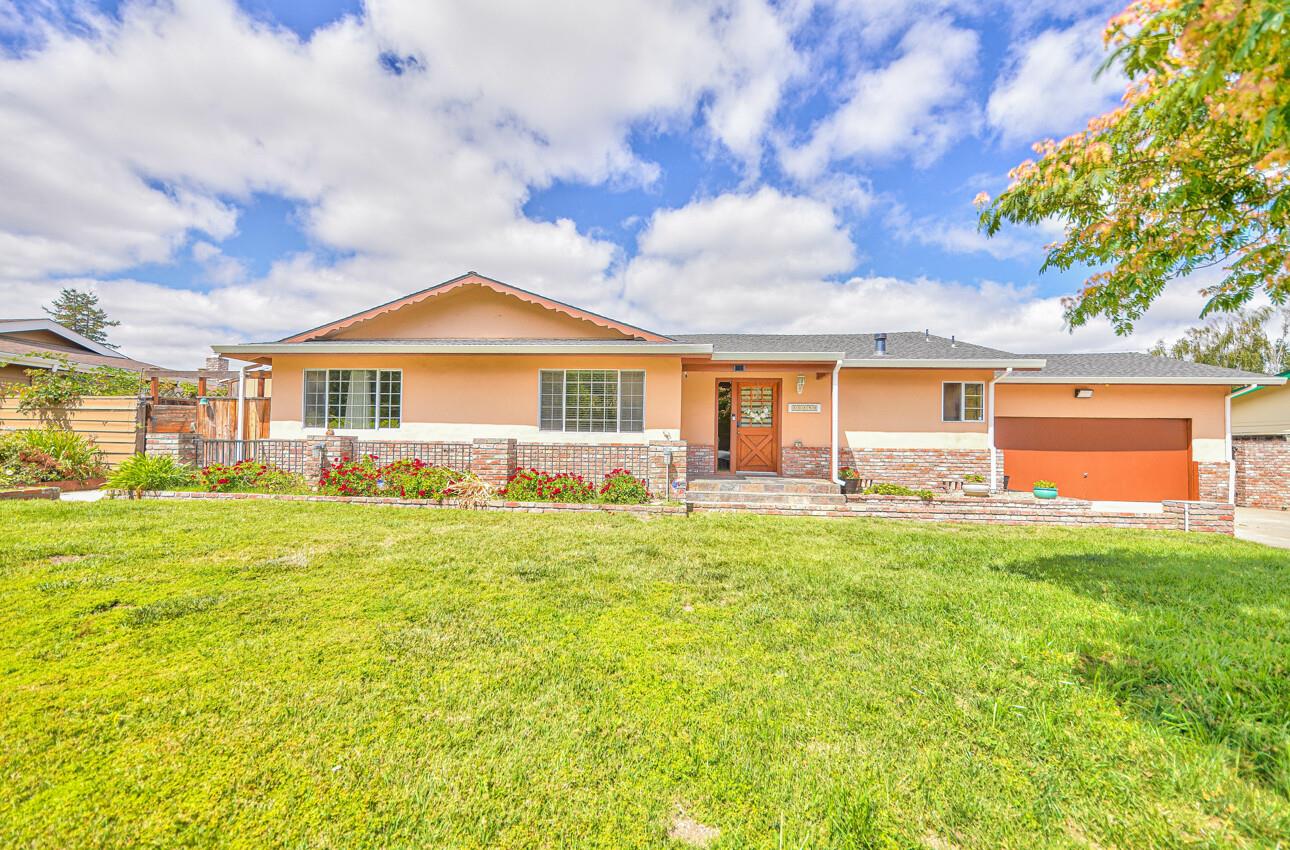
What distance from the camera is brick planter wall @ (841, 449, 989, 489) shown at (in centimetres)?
1120

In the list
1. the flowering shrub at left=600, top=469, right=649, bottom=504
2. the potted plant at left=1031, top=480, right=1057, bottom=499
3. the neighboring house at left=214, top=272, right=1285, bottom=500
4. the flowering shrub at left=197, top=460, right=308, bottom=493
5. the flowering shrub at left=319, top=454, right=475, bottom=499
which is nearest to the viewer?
the flowering shrub at left=600, top=469, right=649, bottom=504

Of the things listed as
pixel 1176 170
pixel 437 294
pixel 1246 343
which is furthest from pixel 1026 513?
pixel 1246 343

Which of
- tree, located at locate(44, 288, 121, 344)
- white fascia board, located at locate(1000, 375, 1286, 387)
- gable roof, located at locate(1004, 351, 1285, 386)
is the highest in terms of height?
tree, located at locate(44, 288, 121, 344)

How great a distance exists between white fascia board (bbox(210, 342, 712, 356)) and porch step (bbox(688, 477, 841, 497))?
8.97ft

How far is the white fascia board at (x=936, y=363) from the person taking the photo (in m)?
10.5

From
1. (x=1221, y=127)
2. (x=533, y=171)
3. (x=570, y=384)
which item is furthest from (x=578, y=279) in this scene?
(x=1221, y=127)

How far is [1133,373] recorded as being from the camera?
11.6 metres

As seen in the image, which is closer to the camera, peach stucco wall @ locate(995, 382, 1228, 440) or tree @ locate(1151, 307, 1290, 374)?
peach stucco wall @ locate(995, 382, 1228, 440)

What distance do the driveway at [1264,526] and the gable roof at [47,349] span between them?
2441cm

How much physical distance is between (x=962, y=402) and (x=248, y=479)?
15.7 metres

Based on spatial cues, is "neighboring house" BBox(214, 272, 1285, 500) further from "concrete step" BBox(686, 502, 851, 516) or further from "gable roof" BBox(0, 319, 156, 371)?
"gable roof" BBox(0, 319, 156, 371)

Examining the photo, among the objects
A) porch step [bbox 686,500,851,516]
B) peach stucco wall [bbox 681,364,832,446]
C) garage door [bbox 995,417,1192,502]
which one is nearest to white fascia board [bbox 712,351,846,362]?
peach stucco wall [bbox 681,364,832,446]

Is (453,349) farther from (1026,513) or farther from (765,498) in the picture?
(1026,513)

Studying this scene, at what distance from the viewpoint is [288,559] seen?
505cm
